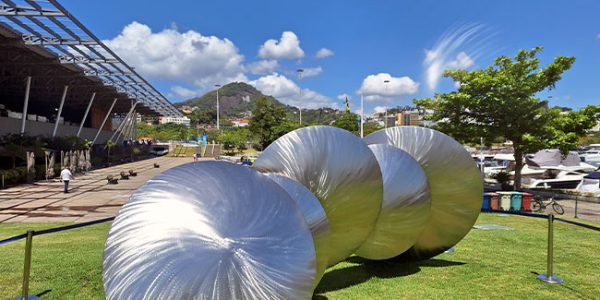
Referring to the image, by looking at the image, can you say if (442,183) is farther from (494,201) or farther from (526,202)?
(526,202)

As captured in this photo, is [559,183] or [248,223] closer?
[248,223]

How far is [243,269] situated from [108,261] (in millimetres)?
1169

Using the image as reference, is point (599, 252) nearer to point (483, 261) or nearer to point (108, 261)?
point (483, 261)

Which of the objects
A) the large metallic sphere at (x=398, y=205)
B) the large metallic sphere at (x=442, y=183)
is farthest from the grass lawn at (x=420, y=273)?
the large metallic sphere at (x=398, y=205)

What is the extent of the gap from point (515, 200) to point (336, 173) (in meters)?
16.0

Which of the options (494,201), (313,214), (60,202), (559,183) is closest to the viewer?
(313,214)

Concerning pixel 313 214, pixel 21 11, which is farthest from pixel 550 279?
pixel 21 11

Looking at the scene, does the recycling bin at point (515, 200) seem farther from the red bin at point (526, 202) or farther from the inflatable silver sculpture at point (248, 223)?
the inflatable silver sculpture at point (248, 223)

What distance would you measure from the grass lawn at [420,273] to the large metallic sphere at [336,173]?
134 centimetres

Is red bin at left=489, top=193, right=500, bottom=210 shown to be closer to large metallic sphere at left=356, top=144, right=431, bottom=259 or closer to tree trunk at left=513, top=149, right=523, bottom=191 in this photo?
tree trunk at left=513, top=149, right=523, bottom=191

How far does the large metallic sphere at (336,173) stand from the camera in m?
5.38

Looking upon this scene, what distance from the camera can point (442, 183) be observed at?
24.9ft

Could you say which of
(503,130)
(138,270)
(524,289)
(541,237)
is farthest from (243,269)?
(503,130)

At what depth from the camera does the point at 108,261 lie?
10.9 ft
